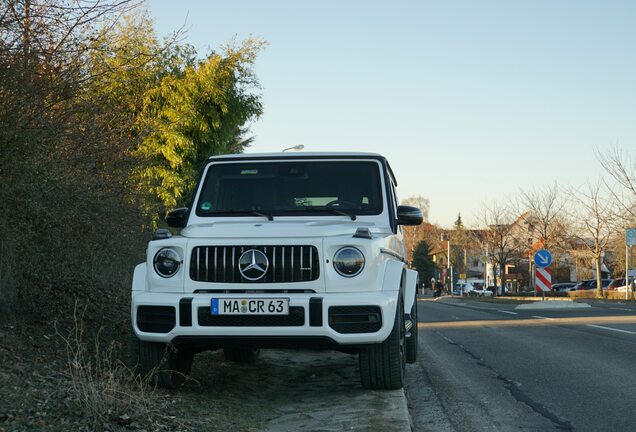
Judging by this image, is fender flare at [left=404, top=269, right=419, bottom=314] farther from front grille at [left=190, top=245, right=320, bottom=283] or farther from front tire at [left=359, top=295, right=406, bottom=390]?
front grille at [left=190, top=245, right=320, bottom=283]

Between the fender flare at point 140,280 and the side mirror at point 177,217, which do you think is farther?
the side mirror at point 177,217

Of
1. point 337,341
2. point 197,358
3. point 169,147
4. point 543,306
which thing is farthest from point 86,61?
point 543,306

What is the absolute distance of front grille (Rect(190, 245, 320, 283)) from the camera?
612 centimetres

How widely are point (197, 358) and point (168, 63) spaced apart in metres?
12.3

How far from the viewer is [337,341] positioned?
19.6 feet

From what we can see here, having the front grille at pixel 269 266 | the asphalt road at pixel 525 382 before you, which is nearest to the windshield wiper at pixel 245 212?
the front grille at pixel 269 266

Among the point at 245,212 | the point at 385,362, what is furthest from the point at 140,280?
the point at 385,362

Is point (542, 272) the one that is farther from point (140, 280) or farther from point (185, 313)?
point (185, 313)

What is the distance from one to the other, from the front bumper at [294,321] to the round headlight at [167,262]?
240mm

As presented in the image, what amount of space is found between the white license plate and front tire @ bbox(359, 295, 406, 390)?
81cm

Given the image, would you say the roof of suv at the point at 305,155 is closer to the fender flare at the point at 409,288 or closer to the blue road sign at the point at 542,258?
the fender flare at the point at 409,288

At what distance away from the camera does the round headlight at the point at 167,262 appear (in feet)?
20.5

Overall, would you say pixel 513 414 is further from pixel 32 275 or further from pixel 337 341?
→ pixel 32 275

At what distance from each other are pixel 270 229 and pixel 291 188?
1272mm
